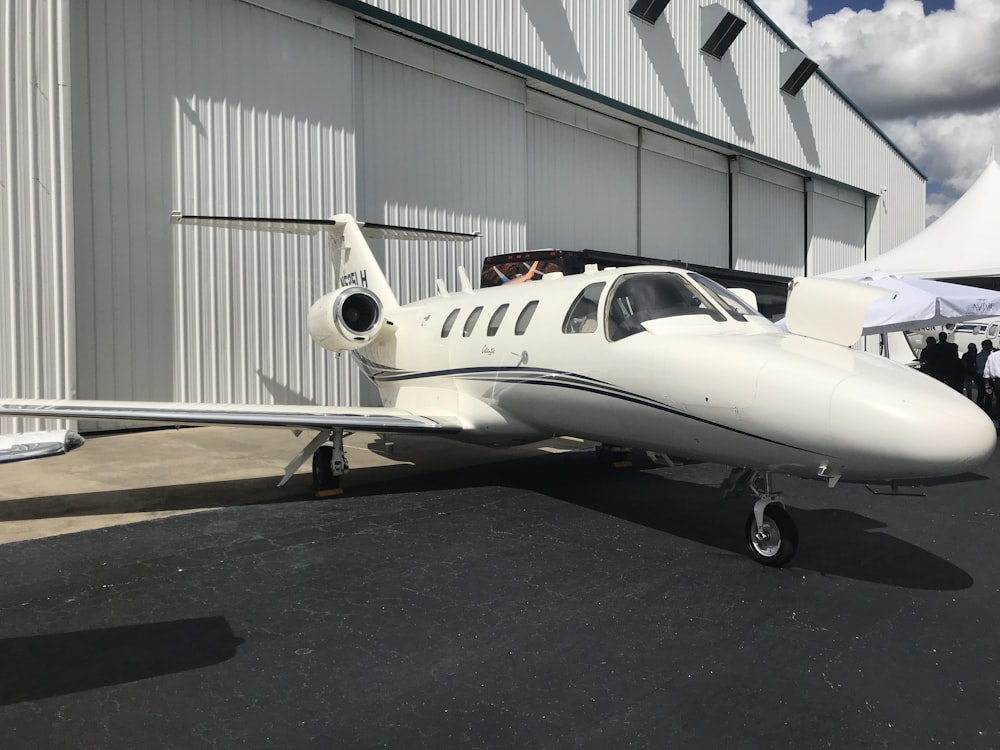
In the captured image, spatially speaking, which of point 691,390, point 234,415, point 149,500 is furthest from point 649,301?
point 149,500

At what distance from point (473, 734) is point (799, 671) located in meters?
1.75

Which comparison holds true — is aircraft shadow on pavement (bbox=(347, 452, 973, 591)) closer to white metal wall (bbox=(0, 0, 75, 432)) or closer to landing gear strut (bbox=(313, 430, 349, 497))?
landing gear strut (bbox=(313, 430, 349, 497))

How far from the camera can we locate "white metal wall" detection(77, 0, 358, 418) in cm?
1139

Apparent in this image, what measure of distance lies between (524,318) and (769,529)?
329 centimetres

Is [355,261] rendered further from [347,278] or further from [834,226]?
[834,226]

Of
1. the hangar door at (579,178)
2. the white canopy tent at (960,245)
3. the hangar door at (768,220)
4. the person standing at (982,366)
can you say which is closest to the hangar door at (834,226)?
the hangar door at (768,220)

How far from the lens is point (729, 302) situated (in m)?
5.98

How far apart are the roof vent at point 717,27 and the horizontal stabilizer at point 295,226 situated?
42.4 ft

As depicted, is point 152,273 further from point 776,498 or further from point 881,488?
point 881,488

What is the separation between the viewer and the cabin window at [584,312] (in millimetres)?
6359

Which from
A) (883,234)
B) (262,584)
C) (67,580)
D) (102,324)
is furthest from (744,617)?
(883,234)

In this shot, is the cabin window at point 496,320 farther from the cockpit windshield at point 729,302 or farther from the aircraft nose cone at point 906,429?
the aircraft nose cone at point 906,429

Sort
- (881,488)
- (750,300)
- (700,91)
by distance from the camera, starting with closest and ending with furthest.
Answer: (750,300)
(881,488)
(700,91)

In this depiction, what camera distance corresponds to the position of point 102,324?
37.4 feet
